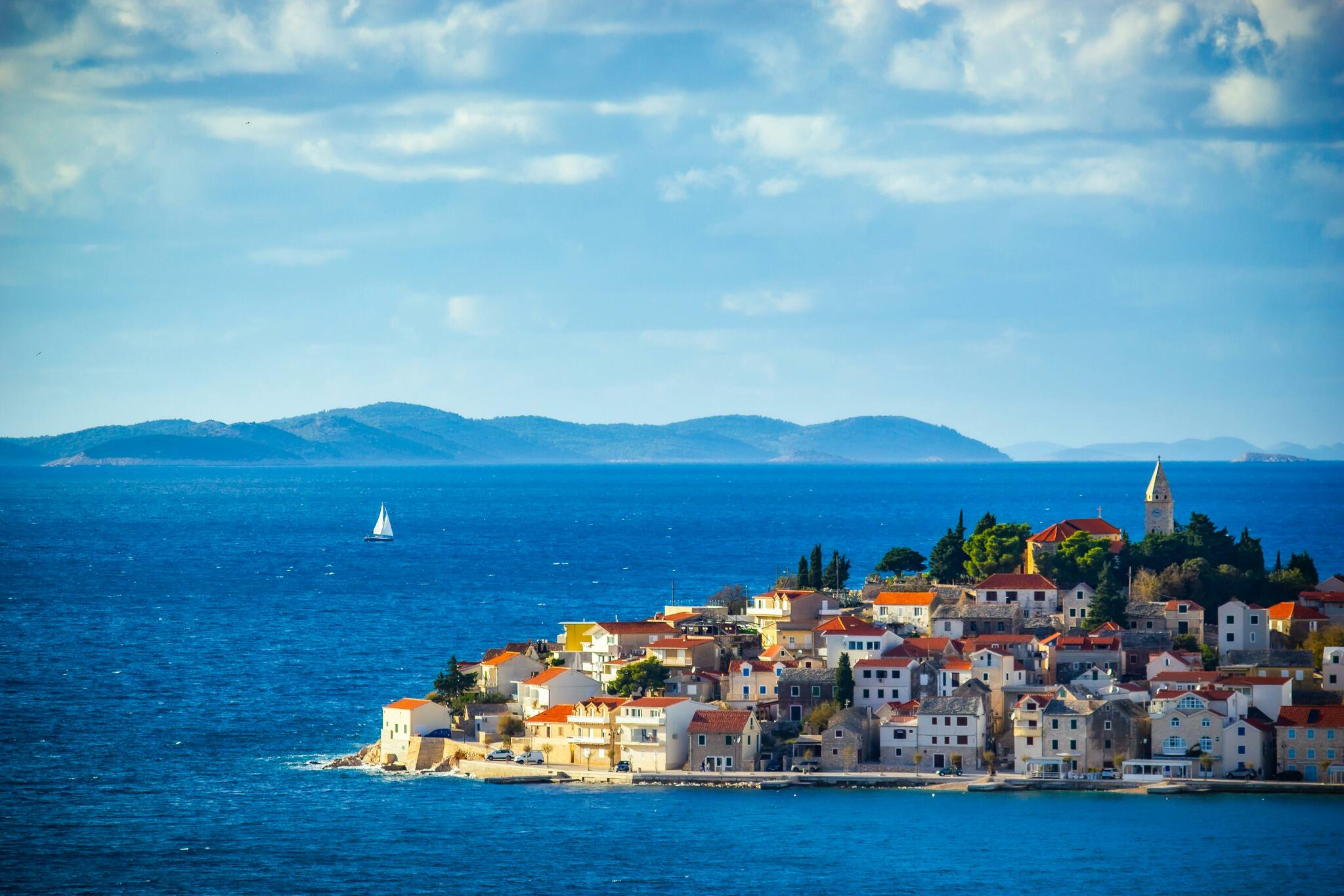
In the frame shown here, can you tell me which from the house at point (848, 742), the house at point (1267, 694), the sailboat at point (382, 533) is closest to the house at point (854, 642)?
the house at point (848, 742)

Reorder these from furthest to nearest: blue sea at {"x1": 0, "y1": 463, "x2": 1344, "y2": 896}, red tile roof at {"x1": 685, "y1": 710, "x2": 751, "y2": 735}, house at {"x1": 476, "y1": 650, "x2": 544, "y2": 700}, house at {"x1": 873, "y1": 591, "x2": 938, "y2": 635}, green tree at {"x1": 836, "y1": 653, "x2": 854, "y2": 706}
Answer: house at {"x1": 873, "y1": 591, "x2": 938, "y2": 635} → house at {"x1": 476, "y1": 650, "x2": 544, "y2": 700} → green tree at {"x1": 836, "y1": 653, "x2": 854, "y2": 706} → red tile roof at {"x1": 685, "y1": 710, "x2": 751, "y2": 735} → blue sea at {"x1": 0, "y1": 463, "x2": 1344, "y2": 896}

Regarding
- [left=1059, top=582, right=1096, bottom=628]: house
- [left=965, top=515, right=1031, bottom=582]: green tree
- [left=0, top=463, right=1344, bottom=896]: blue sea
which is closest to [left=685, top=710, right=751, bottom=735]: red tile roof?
[left=0, top=463, right=1344, bottom=896]: blue sea

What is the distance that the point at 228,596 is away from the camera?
438 ft

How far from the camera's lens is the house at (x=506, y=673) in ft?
248

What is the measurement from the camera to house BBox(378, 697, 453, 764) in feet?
233

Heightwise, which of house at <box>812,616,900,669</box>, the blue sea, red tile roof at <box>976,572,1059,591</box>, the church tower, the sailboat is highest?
the church tower

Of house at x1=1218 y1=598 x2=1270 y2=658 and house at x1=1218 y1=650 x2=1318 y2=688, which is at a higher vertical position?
house at x1=1218 y1=598 x2=1270 y2=658

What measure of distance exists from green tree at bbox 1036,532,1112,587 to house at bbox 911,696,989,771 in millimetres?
20394

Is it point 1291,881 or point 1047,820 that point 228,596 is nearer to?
point 1047,820

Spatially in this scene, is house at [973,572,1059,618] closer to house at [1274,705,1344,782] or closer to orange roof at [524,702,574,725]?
house at [1274,705,1344,782]

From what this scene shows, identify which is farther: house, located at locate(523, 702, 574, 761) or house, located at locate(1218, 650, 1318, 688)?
house, located at locate(1218, 650, 1318, 688)

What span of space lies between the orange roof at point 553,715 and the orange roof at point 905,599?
18292mm

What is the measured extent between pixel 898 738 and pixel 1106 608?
16.2 meters

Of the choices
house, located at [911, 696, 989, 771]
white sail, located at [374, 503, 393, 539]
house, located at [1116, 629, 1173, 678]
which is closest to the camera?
house, located at [911, 696, 989, 771]
